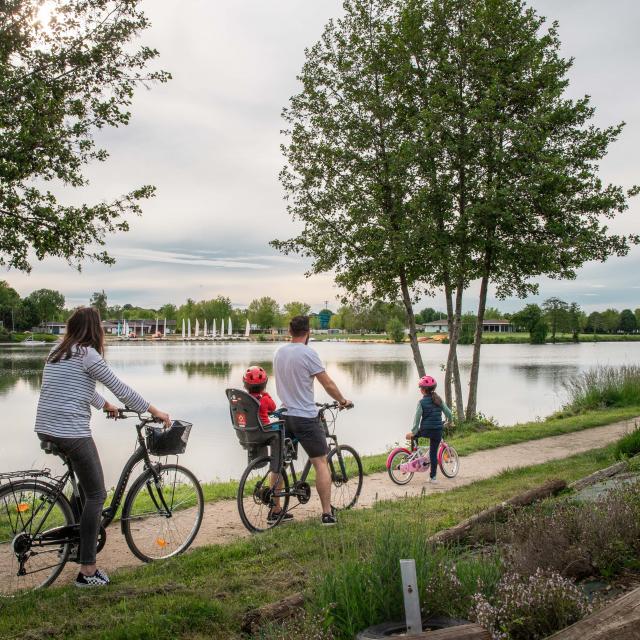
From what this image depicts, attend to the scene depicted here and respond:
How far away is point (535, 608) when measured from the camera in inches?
130

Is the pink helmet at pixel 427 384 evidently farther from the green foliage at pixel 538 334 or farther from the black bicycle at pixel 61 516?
the green foliage at pixel 538 334

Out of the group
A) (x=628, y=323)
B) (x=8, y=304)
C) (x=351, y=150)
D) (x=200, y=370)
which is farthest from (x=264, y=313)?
(x=351, y=150)

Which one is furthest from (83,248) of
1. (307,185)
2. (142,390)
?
(142,390)

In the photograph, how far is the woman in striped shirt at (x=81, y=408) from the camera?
4773mm

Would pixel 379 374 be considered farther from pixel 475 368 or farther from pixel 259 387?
pixel 259 387

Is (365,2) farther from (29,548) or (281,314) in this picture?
(281,314)

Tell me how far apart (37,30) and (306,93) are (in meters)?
7.11

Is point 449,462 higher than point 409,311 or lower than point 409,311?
lower

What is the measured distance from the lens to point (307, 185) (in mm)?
16953

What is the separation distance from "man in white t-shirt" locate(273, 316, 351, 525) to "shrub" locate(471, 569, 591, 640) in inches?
129

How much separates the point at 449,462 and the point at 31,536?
21.4 feet

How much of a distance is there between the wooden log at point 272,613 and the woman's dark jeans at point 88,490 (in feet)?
5.48

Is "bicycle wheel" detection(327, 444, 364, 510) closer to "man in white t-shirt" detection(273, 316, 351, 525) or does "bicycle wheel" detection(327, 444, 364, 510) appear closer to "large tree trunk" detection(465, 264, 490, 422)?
"man in white t-shirt" detection(273, 316, 351, 525)

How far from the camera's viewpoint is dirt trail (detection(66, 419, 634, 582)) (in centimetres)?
638
